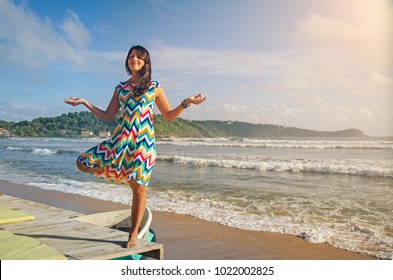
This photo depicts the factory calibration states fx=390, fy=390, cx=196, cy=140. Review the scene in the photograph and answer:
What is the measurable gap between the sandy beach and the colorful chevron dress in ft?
5.20

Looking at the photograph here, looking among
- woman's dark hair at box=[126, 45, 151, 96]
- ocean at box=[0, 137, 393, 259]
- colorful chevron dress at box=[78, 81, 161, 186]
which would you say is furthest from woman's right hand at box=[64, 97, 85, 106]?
ocean at box=[0, 137, 393, 259]

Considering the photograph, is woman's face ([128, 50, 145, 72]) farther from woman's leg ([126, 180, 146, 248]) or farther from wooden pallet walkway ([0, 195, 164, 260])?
wooden pallet walkway ([0, 195, 164, 260])

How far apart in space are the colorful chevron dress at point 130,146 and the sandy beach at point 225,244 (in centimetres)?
158

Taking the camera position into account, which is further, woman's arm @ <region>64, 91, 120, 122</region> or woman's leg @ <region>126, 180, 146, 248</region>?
woman's arm @ <region>64, 91, 120, 122</region>

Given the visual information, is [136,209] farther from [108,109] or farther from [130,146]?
[108,109]

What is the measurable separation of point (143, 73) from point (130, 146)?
67cm

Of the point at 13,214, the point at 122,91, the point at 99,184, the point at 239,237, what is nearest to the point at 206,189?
the point at 99,184

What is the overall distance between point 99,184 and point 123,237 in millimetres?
7833

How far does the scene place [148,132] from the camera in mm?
3373

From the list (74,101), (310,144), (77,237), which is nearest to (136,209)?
(77,237)

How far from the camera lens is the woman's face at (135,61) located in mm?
3436

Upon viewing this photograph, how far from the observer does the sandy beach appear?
4660 mm
